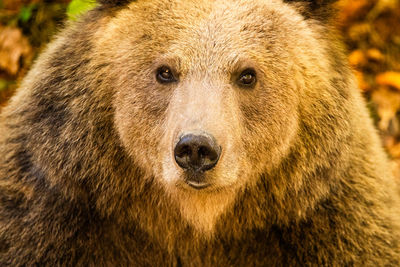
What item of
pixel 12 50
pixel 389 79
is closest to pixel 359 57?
pixel 389 79

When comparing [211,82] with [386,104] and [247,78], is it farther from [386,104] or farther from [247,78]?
[386,104]

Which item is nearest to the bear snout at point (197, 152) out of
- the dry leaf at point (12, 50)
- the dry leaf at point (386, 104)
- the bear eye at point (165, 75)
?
the bear eye at point (165, 75)

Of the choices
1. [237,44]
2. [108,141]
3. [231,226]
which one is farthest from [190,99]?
[231,226]

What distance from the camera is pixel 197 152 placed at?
146 inches

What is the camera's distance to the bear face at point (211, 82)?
3998mm

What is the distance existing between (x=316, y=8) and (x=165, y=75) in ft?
3.67

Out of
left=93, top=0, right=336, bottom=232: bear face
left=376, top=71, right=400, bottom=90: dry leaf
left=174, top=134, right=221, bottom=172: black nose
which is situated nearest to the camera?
left=174, top=134, right=221, bottom=172: black nose

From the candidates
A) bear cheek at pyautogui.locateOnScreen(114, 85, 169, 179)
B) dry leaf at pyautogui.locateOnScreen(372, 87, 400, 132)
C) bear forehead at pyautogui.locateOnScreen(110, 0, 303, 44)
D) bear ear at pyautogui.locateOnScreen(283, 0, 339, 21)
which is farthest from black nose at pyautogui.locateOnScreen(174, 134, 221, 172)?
dry leaf at pyautogui.locateOnScreen(372, 87, 400, 132)

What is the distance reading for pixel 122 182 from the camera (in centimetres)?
445

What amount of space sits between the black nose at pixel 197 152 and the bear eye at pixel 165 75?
563 mm

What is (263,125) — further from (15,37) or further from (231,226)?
(15,37)

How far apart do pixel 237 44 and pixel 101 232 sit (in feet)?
4.96

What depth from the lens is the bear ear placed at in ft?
14.7

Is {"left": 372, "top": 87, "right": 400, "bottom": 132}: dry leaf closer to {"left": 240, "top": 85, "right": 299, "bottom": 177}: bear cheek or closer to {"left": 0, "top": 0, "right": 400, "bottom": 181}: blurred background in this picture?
{"left": 0, "top": 0, "right": 400, "bottom": 181}: blurred background
